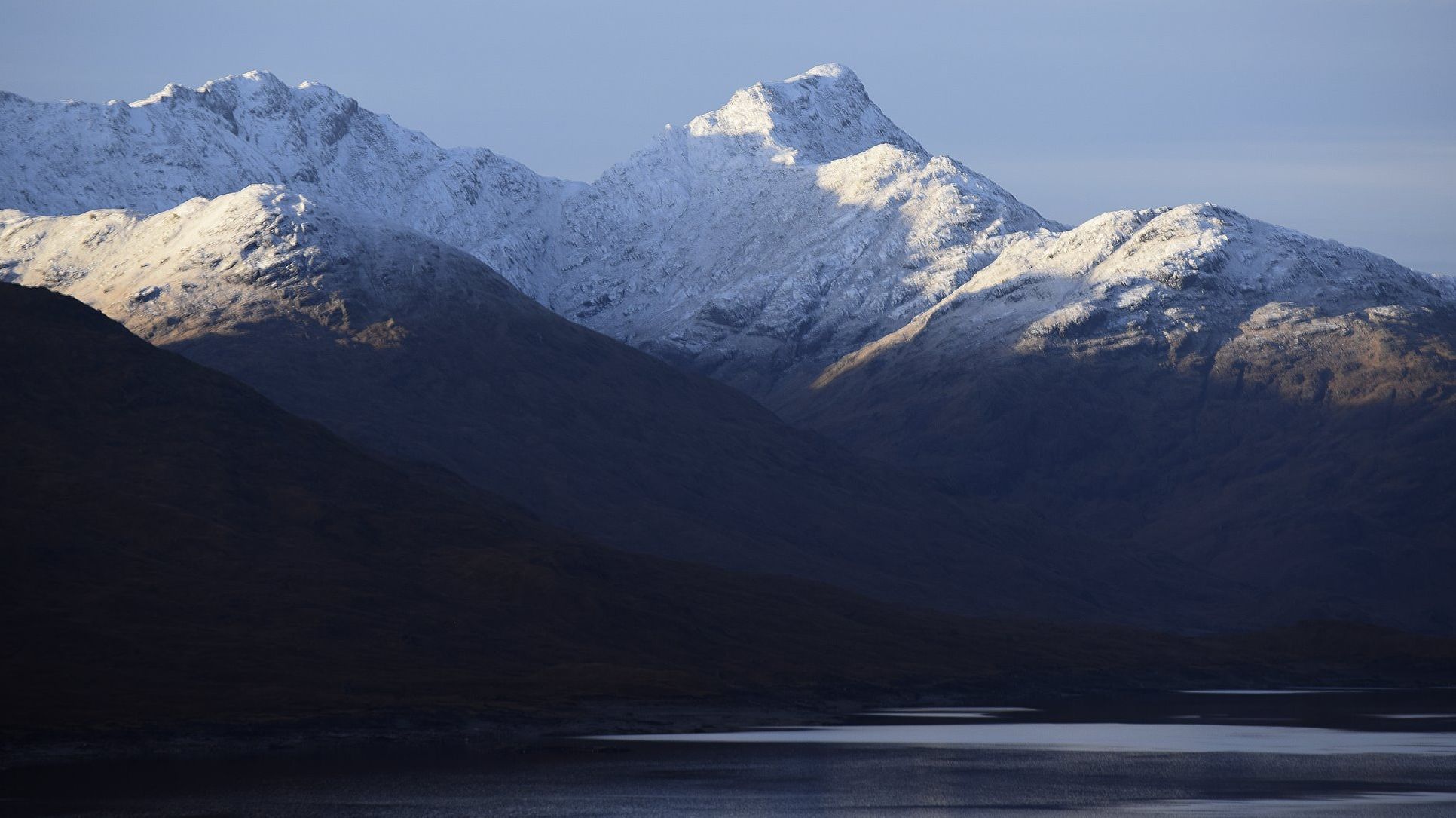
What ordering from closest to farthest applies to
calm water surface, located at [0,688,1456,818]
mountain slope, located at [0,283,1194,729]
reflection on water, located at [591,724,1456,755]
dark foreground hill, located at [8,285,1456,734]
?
1. calm water surface, located at [0,688,1456,818]
2. reflection on water, located at [591,724,1456,755]
3. dark foreground hill, located at [8,285,1456,734]
4. mountain slope, located at [0,283,1194,729]

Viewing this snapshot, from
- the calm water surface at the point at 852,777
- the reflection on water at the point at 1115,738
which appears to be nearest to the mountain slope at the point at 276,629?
the reflection on water at the point at 1115,738

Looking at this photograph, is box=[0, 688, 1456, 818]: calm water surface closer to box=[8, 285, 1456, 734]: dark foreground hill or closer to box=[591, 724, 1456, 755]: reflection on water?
box=[591, 724, 1456, 755]: reflection on water

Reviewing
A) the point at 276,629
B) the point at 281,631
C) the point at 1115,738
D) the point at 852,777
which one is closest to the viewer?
the point at 852,777

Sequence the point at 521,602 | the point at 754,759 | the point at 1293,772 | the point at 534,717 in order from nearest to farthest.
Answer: the point at 1293,772 → the point at 754,759 → the point at 534,717 → the point at 521,602

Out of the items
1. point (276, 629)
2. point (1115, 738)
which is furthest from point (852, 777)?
point (276, 629)

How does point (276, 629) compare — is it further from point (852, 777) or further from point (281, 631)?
point (852, 777)

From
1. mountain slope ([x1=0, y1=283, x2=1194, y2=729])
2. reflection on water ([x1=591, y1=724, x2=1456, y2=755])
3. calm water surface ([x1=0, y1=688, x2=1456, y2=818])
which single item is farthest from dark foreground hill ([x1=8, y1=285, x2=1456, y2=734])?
calm water surface ([x1=0, y1=688, x2=1456, y2=818])

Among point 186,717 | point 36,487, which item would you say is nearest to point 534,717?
point 186,717

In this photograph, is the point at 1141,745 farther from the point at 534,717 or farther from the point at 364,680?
the point at 364,680
